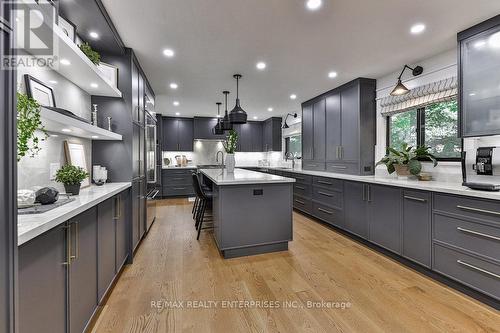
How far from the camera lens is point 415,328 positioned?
167 cm

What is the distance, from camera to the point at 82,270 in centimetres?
149

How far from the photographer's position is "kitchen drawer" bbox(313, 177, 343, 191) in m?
3.79

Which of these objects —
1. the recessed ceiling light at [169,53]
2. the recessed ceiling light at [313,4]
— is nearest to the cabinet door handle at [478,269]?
the recessed ceiling light at [313,4]

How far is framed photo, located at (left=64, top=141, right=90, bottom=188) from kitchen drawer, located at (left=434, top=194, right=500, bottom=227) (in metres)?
3.42

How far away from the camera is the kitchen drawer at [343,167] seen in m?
4.06

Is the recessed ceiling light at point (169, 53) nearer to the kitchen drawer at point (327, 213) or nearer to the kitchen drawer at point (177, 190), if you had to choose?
the kitchen drawer at point (327, 213)

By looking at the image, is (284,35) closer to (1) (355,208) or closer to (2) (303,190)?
(1) (355,208)

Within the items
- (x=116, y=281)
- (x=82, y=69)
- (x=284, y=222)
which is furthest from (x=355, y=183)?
(x=82, y=69)

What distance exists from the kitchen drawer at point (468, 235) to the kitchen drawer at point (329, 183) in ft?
5.01

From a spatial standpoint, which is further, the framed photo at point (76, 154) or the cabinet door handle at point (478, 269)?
the framed photo at point (76, 154)

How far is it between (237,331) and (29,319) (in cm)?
117

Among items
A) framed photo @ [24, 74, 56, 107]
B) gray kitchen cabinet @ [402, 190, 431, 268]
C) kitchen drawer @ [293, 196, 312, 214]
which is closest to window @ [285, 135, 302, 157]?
kitchen drawer @ [293, 196, 312, 214]

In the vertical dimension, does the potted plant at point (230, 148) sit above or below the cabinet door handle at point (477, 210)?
above

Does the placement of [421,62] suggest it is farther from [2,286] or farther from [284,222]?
[2,286]
